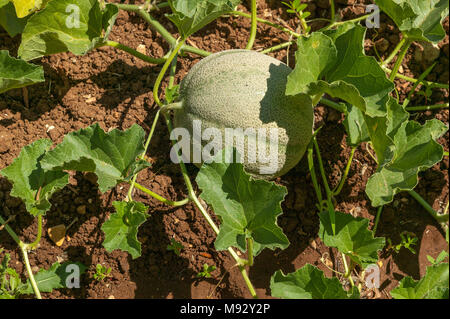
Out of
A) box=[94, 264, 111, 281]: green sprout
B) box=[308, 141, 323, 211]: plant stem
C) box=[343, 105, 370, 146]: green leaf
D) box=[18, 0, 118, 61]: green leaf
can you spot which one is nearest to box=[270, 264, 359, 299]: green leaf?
box=[308, 141, 323, 211]: plant stem

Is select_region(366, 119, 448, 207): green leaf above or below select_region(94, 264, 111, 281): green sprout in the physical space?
above

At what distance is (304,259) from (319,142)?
557 millimetres

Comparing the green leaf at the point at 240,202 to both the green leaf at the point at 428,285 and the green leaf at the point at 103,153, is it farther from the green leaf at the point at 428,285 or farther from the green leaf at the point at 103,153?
the green leaf at the point at 428,285

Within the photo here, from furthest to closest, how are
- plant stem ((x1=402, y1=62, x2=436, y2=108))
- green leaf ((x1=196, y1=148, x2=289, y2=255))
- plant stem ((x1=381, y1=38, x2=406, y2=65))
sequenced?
1. plant stem ((x1=402, y1=62, x2=436, y2=108))
2. plant stem ((x1=381, y1=38, x2=406, y2=65))
3. green leaf ((x1=196, y1=148, x2=289, y2=255))

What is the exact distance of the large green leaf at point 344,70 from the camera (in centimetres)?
186

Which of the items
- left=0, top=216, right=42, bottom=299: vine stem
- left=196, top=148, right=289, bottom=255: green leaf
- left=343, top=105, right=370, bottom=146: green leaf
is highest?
left=343, top=105, right=370, bottom=146: green leaf

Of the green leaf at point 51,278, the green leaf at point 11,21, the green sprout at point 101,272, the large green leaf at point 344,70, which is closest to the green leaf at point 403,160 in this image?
the large green leaf at point 344,70

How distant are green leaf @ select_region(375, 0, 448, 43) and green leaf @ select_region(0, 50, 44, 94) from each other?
142 centimetres

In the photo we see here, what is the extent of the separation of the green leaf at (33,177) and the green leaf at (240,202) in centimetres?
60

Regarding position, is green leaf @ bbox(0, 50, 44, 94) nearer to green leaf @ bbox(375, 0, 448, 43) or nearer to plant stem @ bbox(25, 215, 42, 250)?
plant stem @ bbox(25, 215, 42, 250)

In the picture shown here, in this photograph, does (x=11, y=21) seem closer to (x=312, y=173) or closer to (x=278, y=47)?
(x=278, y=47)

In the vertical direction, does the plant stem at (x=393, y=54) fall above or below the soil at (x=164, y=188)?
above

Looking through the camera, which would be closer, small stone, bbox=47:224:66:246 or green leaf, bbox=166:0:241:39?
green leaf, bbox=166:0:241:39

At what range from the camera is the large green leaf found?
73.0 inches
